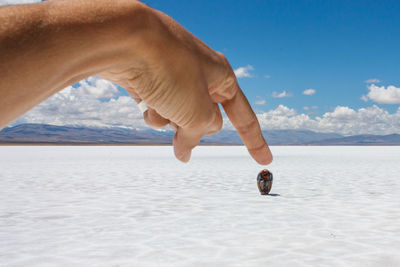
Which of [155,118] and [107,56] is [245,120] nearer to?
[155,118]

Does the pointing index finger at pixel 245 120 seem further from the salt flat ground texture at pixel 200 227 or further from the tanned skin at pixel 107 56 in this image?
the salt flat ground texture at pixel 200 227

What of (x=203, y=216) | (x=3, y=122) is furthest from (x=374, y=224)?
(x=3, y=122)

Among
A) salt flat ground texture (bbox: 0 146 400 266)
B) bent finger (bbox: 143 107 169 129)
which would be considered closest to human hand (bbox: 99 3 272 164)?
bent finger (bbox: 143 107 169 129)

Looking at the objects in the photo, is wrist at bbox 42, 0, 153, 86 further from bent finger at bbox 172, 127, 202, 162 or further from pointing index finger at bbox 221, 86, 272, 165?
pointing index finger at bbox 221, 86, 272, 165

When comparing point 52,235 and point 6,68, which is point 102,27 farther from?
point 52,235

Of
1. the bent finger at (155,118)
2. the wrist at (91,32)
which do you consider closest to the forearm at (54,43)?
the wrist at (91,32)

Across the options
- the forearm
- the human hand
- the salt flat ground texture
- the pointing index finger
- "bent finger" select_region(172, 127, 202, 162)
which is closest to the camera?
the forearm
